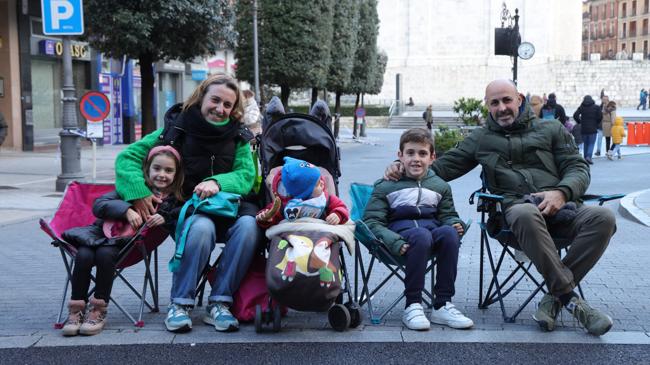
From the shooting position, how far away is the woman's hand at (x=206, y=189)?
5547 mm

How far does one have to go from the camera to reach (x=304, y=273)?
5055mm

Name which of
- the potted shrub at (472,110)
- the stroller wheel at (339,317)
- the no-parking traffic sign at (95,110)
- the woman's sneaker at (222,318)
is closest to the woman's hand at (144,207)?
the woman's sneaker at (222,318)

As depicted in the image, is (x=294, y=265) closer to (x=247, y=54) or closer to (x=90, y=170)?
(x=90, y=170)

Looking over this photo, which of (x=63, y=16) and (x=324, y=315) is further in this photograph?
(x=63, y=16)

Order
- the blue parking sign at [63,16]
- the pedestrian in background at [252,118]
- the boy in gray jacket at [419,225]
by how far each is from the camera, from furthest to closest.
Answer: the blue parking sign at [63,16] → the pedestrian in background at [252,118] → the boy in gray jacket at [419,225]

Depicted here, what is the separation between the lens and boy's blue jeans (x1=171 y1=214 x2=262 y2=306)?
5398 millimetres

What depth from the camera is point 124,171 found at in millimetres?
5582

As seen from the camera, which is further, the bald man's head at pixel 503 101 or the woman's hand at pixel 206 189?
the bald man's head at pixel 503 101

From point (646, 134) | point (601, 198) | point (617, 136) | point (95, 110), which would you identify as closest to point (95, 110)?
point (95, 110)

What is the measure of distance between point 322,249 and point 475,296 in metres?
1.89

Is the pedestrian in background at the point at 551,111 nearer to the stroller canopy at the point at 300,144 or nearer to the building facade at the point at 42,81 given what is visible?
the building facade at the point at 42,81

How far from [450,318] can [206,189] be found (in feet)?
5.80

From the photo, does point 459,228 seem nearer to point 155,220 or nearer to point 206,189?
point 206,189

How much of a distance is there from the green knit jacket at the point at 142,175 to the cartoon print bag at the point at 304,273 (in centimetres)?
72
